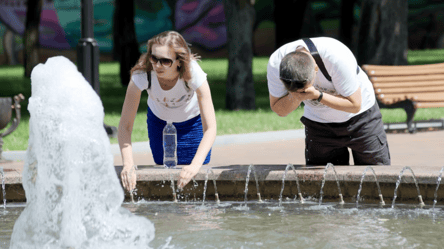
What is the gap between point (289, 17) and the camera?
81.7 ft

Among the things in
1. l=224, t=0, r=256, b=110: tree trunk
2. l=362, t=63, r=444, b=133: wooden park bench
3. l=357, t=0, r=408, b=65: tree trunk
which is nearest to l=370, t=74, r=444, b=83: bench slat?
l=362, t=63, r=444, b=133: wooden park bench

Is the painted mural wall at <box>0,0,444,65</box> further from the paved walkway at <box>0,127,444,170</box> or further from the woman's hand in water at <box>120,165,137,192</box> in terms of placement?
the woman's hand in water at <box>120,165,137,192</box>

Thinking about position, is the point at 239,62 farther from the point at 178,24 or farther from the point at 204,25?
the point at 178,24

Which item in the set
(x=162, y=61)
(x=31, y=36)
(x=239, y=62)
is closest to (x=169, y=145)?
(x=162, y=61)

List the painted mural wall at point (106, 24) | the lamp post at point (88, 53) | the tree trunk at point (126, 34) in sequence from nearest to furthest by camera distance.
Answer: the lamp post at point (88, 53) → the tree trunk at point (126, 34) → the painted mural wall at point (106, 24)

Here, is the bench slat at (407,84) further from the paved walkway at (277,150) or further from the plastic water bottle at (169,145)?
the plastic water bottle at (169,145)

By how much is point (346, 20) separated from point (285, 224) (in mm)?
23683

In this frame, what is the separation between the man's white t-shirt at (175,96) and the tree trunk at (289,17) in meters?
19.9

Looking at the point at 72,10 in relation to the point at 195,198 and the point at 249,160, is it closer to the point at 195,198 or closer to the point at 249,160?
the point at 249,160

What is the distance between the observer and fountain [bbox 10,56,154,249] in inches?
147

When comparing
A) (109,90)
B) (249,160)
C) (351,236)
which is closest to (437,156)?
(249,160)

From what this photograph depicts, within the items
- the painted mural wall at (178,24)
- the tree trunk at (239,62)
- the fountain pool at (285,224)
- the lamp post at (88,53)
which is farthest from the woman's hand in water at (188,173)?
the painted mural wall at (178,24)

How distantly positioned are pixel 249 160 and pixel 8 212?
4005 millimetres

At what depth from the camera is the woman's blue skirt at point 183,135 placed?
5.23 metres
